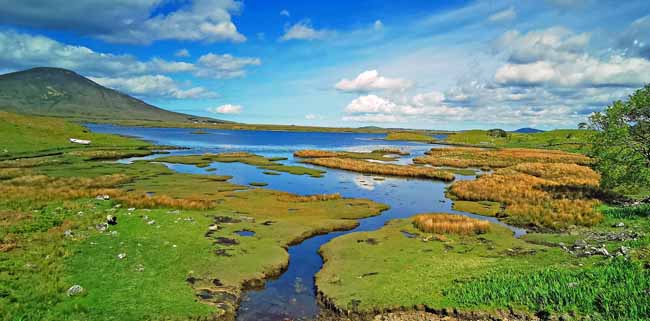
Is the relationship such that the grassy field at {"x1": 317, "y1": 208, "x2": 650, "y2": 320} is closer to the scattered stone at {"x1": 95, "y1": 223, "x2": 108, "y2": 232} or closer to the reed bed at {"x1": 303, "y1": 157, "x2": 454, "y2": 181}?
the scattered stone at {"x1": 95, "y1": 223, "x2": 108, "y2": 232}

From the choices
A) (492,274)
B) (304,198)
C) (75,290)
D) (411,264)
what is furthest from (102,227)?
(492,274)

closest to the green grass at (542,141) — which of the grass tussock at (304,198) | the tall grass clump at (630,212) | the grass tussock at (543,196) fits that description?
the grass tussock at (543,196)

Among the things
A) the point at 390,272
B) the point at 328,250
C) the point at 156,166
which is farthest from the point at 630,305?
the point at 156,166

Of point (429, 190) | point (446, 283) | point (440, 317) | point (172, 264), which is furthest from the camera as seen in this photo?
point (429, 190)

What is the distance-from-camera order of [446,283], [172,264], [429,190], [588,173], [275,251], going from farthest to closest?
[588,173] → [429,190] → [275,251] → [172,264] → [446,283]

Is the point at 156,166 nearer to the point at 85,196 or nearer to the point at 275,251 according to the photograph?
the point at 85,196

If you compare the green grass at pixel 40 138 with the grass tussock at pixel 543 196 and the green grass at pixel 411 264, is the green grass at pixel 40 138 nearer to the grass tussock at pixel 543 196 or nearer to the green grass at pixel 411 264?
the green grass at pixel 411 264
